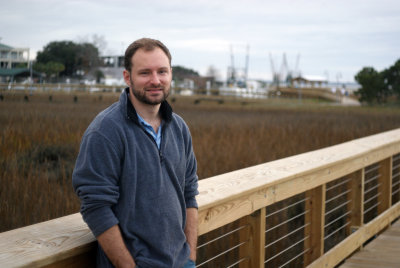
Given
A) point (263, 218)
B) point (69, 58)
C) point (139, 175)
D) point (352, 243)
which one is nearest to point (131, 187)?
point (139, 175)

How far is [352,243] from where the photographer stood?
351 centimetres

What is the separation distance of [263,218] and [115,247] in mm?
1128

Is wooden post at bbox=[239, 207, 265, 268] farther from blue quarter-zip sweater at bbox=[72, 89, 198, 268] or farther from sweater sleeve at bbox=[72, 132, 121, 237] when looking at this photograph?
sweater sleeve at bbox=[72, 132, 121, 237]

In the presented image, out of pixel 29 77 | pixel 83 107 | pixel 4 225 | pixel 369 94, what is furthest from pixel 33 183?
pixel 369 94

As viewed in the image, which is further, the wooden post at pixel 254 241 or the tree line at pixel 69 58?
the tree line at pixel 69 58

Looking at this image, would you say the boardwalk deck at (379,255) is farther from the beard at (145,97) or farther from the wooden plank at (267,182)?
the beard at (145,97)

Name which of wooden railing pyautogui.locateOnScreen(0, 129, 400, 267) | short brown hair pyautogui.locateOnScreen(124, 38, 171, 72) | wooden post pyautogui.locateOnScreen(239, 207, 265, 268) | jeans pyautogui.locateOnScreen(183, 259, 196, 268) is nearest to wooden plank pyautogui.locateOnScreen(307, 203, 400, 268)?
wooden railing pyautogui.locateOnScreen(0, 129, 400, 267)

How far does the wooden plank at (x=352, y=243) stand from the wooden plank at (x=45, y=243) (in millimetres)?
1726

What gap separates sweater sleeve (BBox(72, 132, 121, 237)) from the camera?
4.76 feet

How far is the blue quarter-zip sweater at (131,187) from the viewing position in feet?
4.80

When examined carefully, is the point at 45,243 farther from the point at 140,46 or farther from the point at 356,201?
the point at 356,201

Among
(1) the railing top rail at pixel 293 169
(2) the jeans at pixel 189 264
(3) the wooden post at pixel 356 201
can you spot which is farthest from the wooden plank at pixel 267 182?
(2) the jeans at pixel 189 264

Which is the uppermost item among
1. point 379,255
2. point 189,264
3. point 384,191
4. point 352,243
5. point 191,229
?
point 191,229

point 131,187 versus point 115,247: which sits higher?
point 131,187
